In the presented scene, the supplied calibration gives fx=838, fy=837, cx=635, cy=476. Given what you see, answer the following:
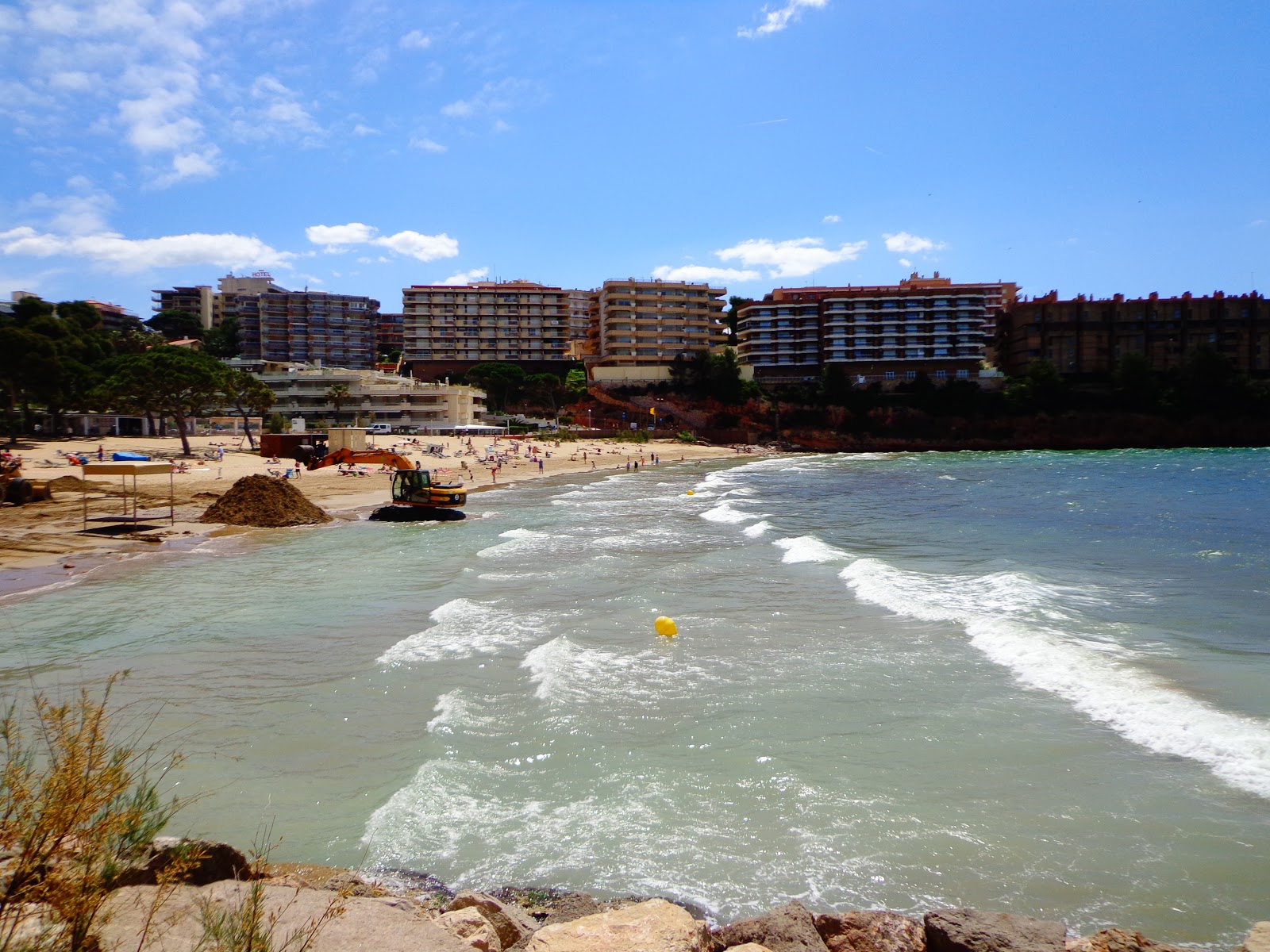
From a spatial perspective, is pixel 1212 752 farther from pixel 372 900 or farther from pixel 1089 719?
pixel 372 900

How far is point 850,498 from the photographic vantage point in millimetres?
39688

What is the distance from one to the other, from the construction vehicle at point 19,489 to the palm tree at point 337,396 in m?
53.6

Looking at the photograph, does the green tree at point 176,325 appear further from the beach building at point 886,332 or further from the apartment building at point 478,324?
the beach building at point 886,332

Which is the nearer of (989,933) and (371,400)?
(989,933)

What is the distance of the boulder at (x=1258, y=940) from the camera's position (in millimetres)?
4938

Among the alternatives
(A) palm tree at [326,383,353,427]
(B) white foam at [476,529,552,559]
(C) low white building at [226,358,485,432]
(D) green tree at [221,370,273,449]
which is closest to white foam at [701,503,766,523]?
(B) white foam at [476,529,552,559]

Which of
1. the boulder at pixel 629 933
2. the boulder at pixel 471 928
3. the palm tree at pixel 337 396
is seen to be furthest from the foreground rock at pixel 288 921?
the palm tree at pixel 337 396

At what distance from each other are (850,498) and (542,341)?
89.8 m

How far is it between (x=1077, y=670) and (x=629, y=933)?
334 inches

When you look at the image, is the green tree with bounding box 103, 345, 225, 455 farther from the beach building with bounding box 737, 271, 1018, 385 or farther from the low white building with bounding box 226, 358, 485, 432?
the beach building with bounding box 737, 271, 1018, 385

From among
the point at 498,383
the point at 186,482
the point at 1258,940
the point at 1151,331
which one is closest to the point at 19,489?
the point at 186,482

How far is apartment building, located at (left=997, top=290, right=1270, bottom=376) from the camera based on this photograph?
105m

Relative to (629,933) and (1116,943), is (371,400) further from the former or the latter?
(1116,943)

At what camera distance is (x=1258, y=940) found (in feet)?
16.5
